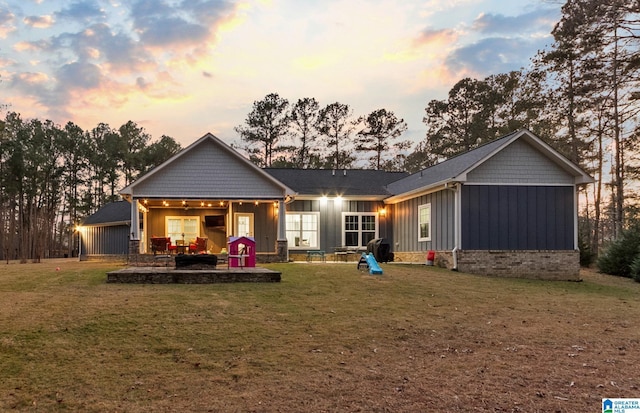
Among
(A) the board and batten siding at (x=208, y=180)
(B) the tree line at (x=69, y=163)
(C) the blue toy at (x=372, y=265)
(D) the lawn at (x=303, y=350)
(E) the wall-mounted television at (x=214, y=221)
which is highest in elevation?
(B) the tree line at (x=69, y=163)

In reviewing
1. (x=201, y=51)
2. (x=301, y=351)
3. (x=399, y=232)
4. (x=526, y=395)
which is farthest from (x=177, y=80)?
(x=526, y=395)

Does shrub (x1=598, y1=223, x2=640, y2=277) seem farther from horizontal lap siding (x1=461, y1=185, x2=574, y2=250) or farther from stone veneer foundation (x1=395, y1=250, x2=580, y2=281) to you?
horizontal lap siding (x1=461, y1=185, x2=574, y2=250)

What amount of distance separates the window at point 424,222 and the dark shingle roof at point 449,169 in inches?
35.9

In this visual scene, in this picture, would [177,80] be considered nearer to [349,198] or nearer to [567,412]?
[349,198]

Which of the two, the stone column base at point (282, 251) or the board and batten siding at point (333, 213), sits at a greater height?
the board and batten siding at point (333, 213)

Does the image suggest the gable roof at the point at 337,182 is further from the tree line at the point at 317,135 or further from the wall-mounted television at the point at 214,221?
the tree line at the point at 317,135

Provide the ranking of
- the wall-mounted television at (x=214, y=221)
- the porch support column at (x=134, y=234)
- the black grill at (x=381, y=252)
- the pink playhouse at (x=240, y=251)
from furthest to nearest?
the wall-mounted television at (x=214, y=221), the black grill at (x=381, y=252), the porch support column at (x=134, y=234), the pink playhouse at (x=240, y=251)

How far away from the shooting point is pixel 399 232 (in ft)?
75.1

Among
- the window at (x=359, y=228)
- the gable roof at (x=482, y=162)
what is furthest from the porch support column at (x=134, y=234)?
the gable roof at (x=482, y=162)

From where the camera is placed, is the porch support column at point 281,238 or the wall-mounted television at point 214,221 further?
the wall-mounted television at point 214,221

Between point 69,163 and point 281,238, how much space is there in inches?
1496

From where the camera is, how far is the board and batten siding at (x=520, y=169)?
58.4ft

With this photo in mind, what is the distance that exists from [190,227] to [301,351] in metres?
17.5

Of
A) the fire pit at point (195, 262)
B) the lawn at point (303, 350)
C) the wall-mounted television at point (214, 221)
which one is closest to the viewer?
the lawn at point (303, 350)
